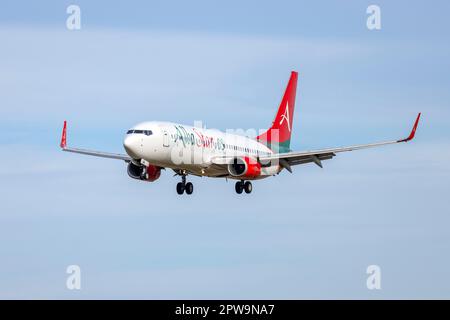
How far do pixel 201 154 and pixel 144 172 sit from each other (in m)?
4.49

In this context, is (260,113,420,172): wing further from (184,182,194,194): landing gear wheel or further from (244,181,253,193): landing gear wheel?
(184,182,194,194): landing gear wheel

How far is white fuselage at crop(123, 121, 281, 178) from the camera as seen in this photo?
7856 centimetres

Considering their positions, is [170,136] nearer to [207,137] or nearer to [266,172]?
[207,137]

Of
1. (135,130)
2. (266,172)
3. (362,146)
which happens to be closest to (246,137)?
(266,172)

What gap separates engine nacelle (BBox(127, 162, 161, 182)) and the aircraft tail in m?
14.3

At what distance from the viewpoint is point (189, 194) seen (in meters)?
86.7

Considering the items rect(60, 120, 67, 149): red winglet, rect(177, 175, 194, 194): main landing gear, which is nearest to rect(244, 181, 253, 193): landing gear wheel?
rect(177, 175, 194, 194): main landing gear

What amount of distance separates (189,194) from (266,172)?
22.2 ft

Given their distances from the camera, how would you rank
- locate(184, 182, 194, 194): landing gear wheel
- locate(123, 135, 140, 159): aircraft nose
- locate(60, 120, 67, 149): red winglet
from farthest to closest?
locate(60, 120, 67, 149): red winglet < locate(184, 182, 194, 194): landing gear wheel < locate(123, 135, 140, 159): aircraft nose

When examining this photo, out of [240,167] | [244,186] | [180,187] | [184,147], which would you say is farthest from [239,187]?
[184,147]

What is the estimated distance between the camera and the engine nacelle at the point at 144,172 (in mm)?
84875

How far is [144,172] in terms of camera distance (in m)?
84.8

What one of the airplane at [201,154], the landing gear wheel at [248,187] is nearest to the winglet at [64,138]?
the airplane at [201,154]

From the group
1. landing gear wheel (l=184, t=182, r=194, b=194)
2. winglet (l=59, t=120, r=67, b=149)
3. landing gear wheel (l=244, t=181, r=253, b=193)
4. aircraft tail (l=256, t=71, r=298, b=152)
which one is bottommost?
landing gear wheel (l=184, t=182, r=194, b=194)
